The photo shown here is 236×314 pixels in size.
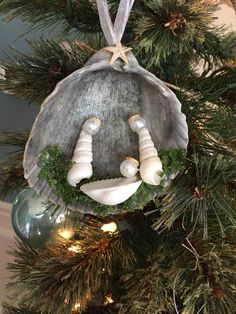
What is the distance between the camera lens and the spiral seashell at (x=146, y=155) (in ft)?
1.30

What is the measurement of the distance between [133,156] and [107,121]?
5 cm

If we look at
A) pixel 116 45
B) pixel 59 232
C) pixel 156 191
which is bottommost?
pixel 59 232

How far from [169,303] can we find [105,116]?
22 cm

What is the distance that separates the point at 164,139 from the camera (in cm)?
45

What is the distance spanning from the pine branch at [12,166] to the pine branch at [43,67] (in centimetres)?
8

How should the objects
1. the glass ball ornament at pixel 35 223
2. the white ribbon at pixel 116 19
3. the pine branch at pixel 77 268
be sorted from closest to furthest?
the white ribbon at pixel 116 19 < the pine branch at pixel 77 268 < the glass ball ornament at pixel 35 223

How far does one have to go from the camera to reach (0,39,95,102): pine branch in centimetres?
49

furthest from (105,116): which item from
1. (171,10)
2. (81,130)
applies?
(171,10)

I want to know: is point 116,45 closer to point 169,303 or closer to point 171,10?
point 171,10

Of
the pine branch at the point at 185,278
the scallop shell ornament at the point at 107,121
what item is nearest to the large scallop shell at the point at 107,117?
the scallop shell ornament at the point at 107,121

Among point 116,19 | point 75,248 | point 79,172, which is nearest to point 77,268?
point 75,248

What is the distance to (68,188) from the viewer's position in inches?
17.6

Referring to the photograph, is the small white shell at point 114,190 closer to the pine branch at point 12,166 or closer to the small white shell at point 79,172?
the small white shell at point 79,172

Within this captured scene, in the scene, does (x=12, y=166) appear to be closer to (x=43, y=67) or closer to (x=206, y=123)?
(x=43, y=67)
